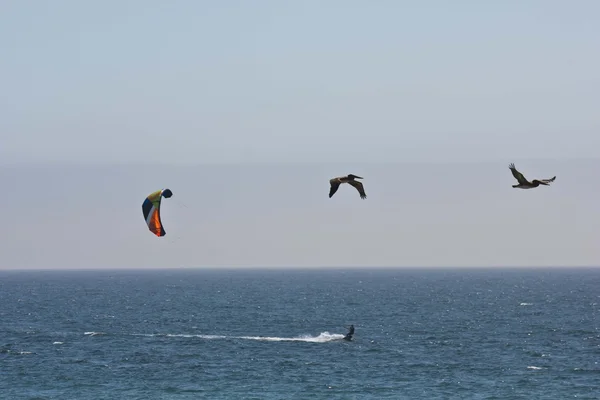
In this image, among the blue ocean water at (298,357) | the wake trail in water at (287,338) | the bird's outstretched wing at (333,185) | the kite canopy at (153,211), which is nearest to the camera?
the bird's outstretched wing at (333,185)

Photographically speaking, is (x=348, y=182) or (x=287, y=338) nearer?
(x=348, y=182)

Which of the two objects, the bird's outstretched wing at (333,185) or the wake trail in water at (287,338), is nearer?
the bird's outstretched wing at (333,185)

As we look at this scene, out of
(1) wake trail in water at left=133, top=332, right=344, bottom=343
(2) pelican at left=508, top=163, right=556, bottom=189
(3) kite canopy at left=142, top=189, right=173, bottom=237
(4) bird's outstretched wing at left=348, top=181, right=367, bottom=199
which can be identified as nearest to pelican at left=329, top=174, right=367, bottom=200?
(4) bird's outstretched wing at left=348, top=181, right=367, bottom=199

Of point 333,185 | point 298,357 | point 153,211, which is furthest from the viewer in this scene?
point 298,357

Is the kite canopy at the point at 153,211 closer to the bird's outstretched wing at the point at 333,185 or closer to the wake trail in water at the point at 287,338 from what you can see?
the bird's outstretched wing at the point at 333,185

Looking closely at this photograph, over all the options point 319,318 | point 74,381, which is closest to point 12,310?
point 319,318

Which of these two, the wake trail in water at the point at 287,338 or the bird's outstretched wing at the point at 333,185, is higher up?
the bird's outstretched wing at the point at 333,185

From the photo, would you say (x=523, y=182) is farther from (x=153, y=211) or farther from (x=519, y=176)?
(x=153, y=211)

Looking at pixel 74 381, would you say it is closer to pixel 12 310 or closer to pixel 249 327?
pixel 249 327

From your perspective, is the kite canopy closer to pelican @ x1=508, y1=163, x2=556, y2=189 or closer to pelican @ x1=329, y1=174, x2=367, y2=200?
pelican @ x1=329, y1=174, x2=367, y2=200

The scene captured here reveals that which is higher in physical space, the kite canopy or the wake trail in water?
the kite canopy

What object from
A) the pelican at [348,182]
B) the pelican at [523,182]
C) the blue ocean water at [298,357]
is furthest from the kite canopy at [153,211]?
the blue ocean water at [298,357]

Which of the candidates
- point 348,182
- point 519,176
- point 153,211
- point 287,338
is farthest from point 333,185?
point 287,338

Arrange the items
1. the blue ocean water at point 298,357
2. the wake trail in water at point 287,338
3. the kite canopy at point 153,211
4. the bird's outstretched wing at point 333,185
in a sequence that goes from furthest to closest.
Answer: the wake trail in water at point 287,338 < the blue ocean water at point 298,357 < the kite canopy at point 153,211 < the bird's outstretched wing at point 333,185
